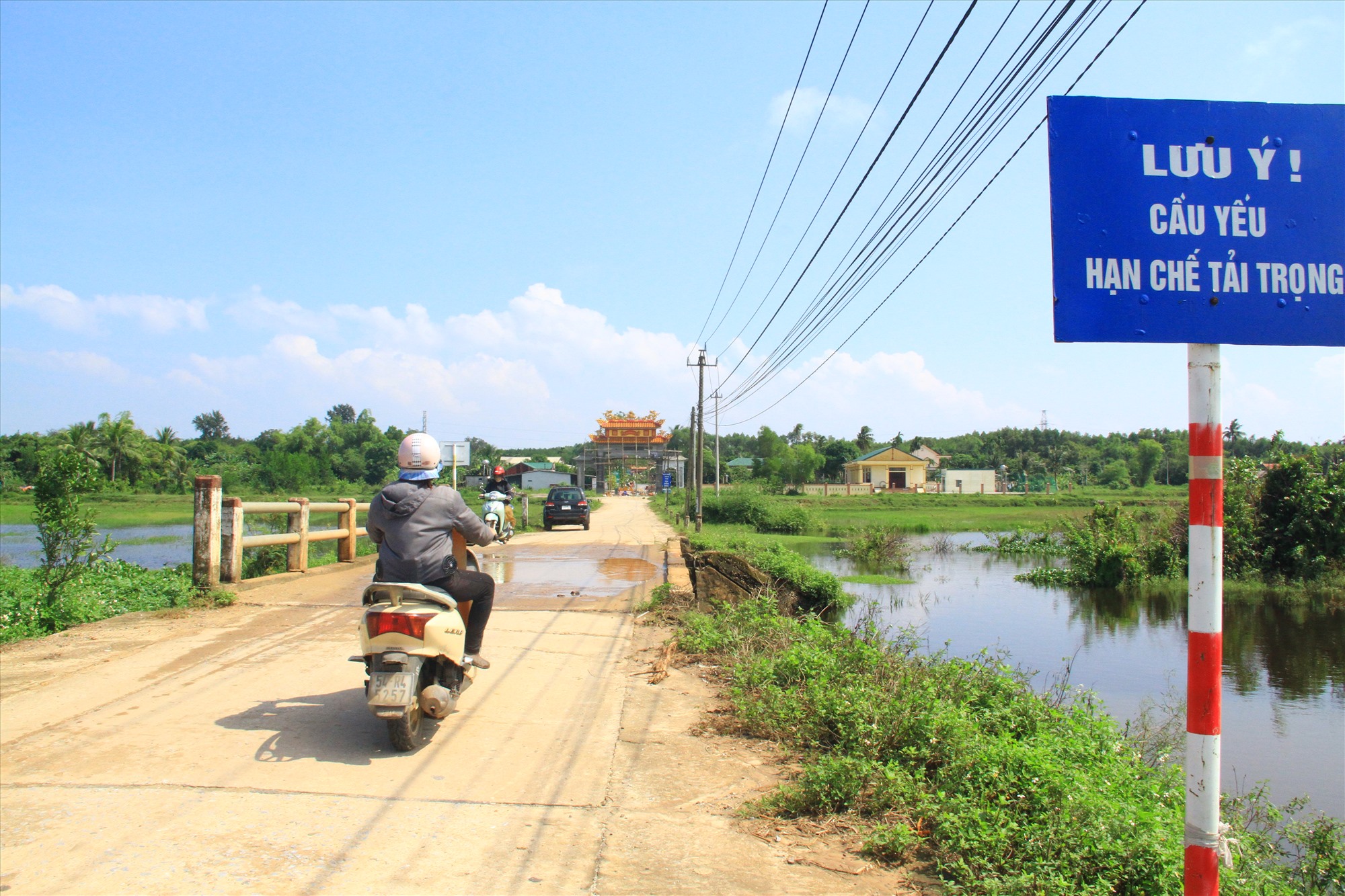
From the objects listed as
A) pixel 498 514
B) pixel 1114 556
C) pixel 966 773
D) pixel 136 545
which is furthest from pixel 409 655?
pixel 136 545

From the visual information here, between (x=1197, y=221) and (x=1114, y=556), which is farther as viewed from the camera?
(x=1114, y=556)

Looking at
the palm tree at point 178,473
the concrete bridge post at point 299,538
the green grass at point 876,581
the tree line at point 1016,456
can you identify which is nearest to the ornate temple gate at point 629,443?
the tree line at point 1016,456

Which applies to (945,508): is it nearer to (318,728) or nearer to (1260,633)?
(1260,633)

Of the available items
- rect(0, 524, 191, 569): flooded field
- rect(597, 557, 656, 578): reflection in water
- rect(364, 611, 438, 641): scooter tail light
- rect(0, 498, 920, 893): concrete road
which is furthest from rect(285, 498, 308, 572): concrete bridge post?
rect(364, 611, 438, 641): scooter tail light

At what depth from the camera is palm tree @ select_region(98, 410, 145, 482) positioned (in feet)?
181

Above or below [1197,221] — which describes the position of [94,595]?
below

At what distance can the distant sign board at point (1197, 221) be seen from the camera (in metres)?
2.56

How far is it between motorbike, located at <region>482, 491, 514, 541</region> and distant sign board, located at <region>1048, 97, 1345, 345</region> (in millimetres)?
5124

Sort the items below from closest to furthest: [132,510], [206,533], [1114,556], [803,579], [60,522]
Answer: [60,522] → [206,533] → [803,579] → [1114,556] → [132,510]

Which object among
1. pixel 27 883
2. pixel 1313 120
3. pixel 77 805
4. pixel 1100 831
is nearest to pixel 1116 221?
pixel 1313 120

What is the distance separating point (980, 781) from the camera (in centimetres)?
433

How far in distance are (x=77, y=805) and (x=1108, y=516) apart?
26.5 meters

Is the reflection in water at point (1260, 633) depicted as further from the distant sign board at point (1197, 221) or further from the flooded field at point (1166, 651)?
the distant sign board at point (1197, 221)

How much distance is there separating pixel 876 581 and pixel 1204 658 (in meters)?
20.9
